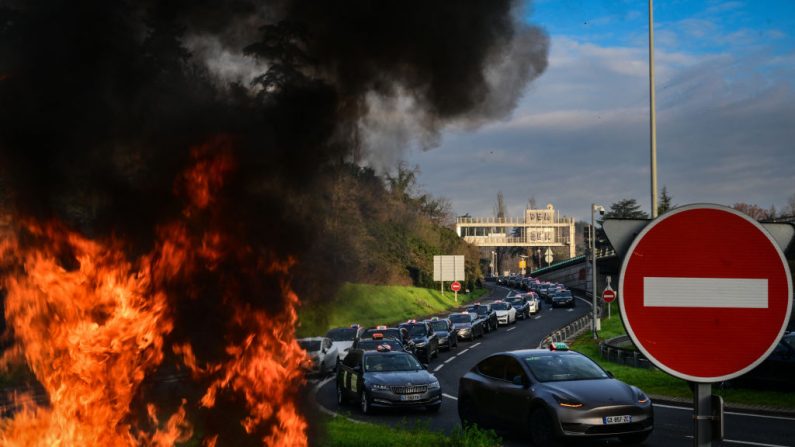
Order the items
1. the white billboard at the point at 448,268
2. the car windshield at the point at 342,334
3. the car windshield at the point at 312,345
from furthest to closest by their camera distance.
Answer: the white billboard at the point at 448,268, the car windshield at the point at 342,334, the car windshield at the point at 312,345

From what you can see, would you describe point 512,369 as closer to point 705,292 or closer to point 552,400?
point 552,400

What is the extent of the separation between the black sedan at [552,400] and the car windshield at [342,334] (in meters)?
18.3

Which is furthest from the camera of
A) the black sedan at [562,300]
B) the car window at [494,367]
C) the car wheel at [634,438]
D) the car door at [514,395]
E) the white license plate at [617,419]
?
the black sedan at [562,300]

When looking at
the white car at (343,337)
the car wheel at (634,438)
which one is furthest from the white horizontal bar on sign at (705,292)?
the white car at (343,337)

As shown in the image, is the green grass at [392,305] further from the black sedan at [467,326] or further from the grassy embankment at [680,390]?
the grassy embankment at [680,390]

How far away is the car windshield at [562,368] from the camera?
40.7 feet

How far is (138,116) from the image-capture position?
7.68 meters

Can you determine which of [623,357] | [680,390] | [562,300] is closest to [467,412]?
[680,390]

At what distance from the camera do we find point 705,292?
3199 millimetres

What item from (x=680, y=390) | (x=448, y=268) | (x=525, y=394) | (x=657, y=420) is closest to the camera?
(x=525, y=394)

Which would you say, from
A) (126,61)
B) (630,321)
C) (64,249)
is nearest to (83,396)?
(64,249)

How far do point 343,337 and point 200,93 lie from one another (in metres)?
25.0

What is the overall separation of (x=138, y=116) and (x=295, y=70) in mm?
1669

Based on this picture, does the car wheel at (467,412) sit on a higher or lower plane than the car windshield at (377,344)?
lower
